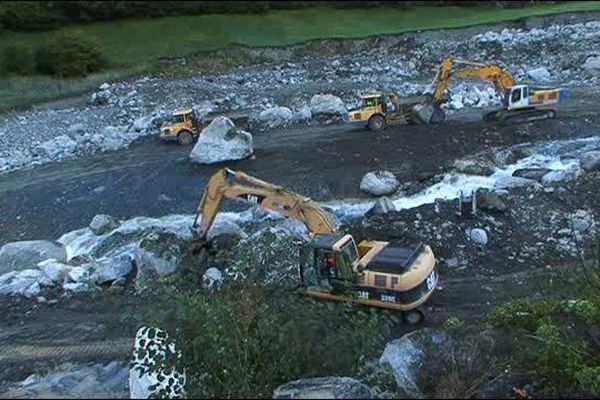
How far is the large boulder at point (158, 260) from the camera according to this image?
46.2ft

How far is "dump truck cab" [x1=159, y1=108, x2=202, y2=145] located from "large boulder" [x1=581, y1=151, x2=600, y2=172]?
12225mm

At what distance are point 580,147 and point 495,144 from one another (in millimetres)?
2321

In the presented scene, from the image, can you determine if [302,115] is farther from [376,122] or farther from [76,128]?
[76,128]

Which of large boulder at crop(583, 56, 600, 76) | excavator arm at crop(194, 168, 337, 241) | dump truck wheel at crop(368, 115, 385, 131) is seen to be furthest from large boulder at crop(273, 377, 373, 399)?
large boulder at crop(583, 56, 600, 76)

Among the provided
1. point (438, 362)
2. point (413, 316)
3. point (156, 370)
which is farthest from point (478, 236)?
point (156, 370)

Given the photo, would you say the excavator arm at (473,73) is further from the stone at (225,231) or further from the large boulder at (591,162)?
the stone at (225,231)

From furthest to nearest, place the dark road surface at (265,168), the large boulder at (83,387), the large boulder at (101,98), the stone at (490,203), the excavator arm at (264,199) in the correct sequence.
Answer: the large boulder at (101,98)
the dark road surface at (265,168)
the stone at (490,203)
the excavator arm at (264,199)
the large boulder at (83,387)

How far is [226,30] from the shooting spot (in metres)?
41.7

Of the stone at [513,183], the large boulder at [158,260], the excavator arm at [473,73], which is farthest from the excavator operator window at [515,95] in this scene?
the large boulder at [158,260]

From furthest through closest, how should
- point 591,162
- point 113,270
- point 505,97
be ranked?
point 505,97
point 591,162
point 113,270

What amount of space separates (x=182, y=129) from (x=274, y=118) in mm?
3418

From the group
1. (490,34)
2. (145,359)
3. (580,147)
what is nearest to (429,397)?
(145,359)

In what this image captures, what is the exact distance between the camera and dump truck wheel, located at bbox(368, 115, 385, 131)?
76.5 ft

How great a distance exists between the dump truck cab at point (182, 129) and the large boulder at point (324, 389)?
18015 mm
